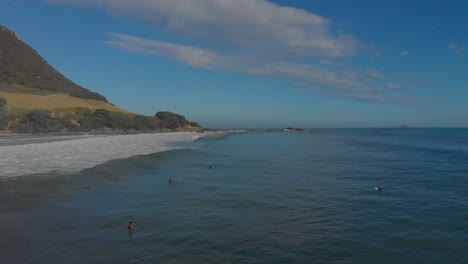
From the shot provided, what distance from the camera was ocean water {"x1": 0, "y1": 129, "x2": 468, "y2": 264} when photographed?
14648 mm

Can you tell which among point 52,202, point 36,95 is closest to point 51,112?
point 36,95

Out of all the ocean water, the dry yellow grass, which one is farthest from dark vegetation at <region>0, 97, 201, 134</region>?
the ocean water

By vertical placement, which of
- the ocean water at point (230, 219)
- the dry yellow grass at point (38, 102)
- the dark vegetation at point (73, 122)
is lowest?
the ocean water at point (230, 219)

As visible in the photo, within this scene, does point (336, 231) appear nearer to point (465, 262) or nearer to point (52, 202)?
point (465, 262)

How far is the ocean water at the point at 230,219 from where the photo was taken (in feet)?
48.1

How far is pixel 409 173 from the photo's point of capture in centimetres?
3975

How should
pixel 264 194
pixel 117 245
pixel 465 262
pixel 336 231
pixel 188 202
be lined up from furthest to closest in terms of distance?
pixel 264 194 < pixel 188 202 < pixel 336 231 < pixel 117 245 < pixel 465 262

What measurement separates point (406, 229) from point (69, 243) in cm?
1686

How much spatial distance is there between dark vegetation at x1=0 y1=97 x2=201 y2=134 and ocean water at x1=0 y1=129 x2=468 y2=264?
114537mm

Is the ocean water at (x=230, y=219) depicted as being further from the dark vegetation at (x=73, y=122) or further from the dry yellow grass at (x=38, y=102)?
the dry yellow grass at (x=38, y=102)

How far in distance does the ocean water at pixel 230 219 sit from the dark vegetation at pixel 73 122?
11454 cm

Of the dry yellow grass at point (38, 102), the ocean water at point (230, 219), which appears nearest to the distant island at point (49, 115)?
the dry yellow grass at point (38, 102)

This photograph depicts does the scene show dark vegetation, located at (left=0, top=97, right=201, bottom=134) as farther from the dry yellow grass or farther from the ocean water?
the ocean water

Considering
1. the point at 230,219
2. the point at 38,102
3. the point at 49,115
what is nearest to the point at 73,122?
the point at 49,115
